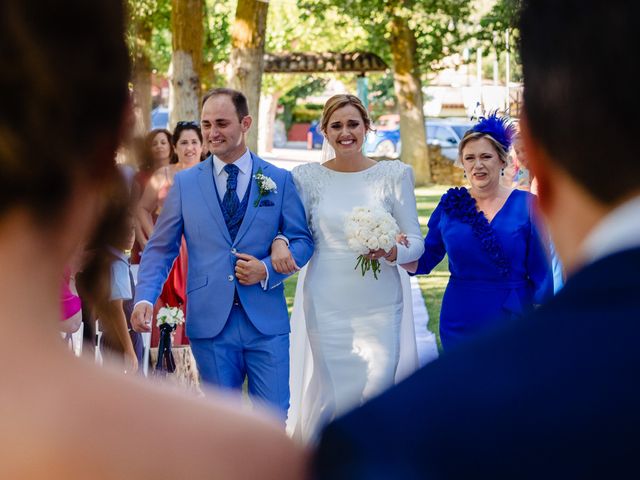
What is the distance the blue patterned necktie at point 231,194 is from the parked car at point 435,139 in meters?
27.5

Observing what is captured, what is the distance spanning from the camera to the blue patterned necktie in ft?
21.5

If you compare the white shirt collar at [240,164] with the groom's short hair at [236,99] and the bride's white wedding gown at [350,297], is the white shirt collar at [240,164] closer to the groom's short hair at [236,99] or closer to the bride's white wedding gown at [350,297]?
the groom's short hair at [236,99]

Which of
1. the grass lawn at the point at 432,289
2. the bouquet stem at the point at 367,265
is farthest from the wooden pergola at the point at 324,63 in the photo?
the bouquet stem at the point at 367,265

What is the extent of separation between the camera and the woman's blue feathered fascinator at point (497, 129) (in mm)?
7238

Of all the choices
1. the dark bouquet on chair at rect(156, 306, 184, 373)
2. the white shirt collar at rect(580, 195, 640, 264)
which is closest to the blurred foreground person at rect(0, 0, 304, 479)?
the white shirt collar at rect(580, 195, 640, 264)

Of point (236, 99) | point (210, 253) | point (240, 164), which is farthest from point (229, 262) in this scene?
point (236, 99)

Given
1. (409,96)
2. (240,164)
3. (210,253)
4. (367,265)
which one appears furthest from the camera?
(409,96)

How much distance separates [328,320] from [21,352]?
6.42 m

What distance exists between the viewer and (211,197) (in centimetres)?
654

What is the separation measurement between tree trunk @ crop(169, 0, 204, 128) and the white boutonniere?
970 centimetres

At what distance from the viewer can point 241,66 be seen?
16578 millimetres

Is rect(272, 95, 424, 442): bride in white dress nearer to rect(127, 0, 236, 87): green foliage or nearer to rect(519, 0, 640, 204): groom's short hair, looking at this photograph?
rect(519, 0, 640, 204): groom's short hair

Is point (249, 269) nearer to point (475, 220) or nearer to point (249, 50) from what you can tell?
point (475, 220)

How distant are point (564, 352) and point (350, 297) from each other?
639cm
